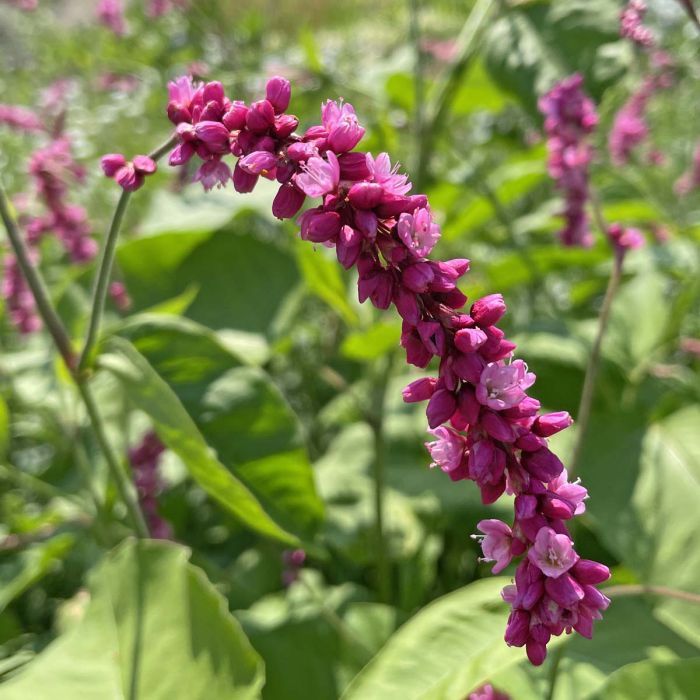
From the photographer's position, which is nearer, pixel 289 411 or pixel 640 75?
pixel 289 411

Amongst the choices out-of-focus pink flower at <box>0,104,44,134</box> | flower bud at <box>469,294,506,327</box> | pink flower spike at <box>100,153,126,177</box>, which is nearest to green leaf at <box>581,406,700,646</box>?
flower bud at <box>469,294,506,327</box>

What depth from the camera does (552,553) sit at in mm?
515

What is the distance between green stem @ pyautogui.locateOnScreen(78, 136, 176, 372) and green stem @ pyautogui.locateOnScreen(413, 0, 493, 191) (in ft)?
2.46

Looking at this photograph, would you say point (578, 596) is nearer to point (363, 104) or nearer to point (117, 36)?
point (363, 104)

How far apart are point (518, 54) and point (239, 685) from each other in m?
1.04

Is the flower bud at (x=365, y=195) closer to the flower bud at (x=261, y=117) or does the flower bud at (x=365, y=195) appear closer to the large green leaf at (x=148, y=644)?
the flower bud at (x=261, y=117)

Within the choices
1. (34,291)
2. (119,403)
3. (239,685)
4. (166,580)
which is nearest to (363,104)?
(119,403)

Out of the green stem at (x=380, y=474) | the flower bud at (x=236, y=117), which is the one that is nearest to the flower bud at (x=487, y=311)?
the flower bud at (x=236, y=117)

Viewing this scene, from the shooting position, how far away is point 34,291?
→ 0.91 metres

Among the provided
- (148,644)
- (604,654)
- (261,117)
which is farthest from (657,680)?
(261,117)

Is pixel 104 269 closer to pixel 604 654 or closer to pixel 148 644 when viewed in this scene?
pixel 148 644

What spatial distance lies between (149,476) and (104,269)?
614 millimetres

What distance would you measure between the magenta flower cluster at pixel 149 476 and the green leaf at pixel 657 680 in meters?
0.85

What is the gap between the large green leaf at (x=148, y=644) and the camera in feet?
2.79
